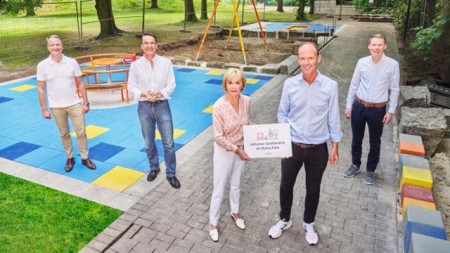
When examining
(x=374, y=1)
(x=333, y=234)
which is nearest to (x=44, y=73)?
(x=333, y=234)

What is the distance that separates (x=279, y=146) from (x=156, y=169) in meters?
2.54

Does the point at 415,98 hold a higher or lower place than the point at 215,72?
higher

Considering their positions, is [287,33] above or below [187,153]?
above

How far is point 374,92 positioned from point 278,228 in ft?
7.10

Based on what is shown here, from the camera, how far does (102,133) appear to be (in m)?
7.28

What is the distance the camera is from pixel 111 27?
19.2 meters

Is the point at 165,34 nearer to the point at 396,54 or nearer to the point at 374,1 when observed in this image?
the point at 396,54

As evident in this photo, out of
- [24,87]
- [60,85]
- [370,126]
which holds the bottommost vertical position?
[24,87]

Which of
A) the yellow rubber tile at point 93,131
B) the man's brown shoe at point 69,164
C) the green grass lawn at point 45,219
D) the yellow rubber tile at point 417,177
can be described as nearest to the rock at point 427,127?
the yellow rubber tile at point 417,177

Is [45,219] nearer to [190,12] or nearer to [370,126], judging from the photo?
[370,126]

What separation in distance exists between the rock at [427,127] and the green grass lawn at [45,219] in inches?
194

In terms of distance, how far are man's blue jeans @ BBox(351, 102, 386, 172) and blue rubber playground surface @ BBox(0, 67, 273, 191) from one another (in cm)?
311

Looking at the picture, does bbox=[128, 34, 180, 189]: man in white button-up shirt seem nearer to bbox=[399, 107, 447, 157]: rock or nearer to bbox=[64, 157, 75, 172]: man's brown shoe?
bbox=[64, 157, 75, 172]: man's brown shoe

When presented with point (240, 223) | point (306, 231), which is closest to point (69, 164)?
point (240, 223)
